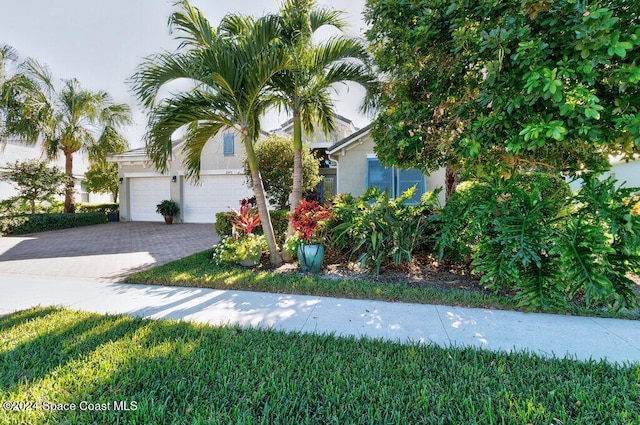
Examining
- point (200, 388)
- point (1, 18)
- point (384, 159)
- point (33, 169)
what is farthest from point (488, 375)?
point (33, 169)

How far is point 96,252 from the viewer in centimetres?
771

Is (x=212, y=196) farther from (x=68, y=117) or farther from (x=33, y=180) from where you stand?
(x=33, y=180)

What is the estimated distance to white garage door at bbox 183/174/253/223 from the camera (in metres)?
14.4

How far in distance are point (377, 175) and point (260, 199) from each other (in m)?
5.55

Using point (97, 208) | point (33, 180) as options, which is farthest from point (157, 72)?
point (97, 208)

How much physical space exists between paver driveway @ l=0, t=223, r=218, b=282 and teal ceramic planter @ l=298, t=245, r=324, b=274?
11.3 feet

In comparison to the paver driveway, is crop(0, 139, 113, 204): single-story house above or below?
above

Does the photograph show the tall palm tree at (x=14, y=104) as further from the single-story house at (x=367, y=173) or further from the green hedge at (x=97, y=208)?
the single-story house at (x=367, y=173)

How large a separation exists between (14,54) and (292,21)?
14529mm

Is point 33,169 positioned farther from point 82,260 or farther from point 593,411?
point 593,411

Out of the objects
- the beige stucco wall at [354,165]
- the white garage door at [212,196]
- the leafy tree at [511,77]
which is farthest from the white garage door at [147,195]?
the leafy tree at [511,77]

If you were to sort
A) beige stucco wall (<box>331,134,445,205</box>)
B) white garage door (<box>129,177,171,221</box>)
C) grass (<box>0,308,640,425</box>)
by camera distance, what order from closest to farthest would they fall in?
grass (<box>0,308,640,425</box>)
beige stucco wall (<box>331,134,445,205</box>)
white garage door (<box>129,177,171,221</box>)

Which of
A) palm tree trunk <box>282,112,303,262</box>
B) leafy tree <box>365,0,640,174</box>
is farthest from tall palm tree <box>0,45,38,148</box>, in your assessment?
leafy tree <box>365,0,640,174</box>

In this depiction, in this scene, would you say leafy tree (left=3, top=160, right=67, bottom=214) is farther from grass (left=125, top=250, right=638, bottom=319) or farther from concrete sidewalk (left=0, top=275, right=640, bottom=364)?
grass (left=125, top=250, right=638, bottom=319)
